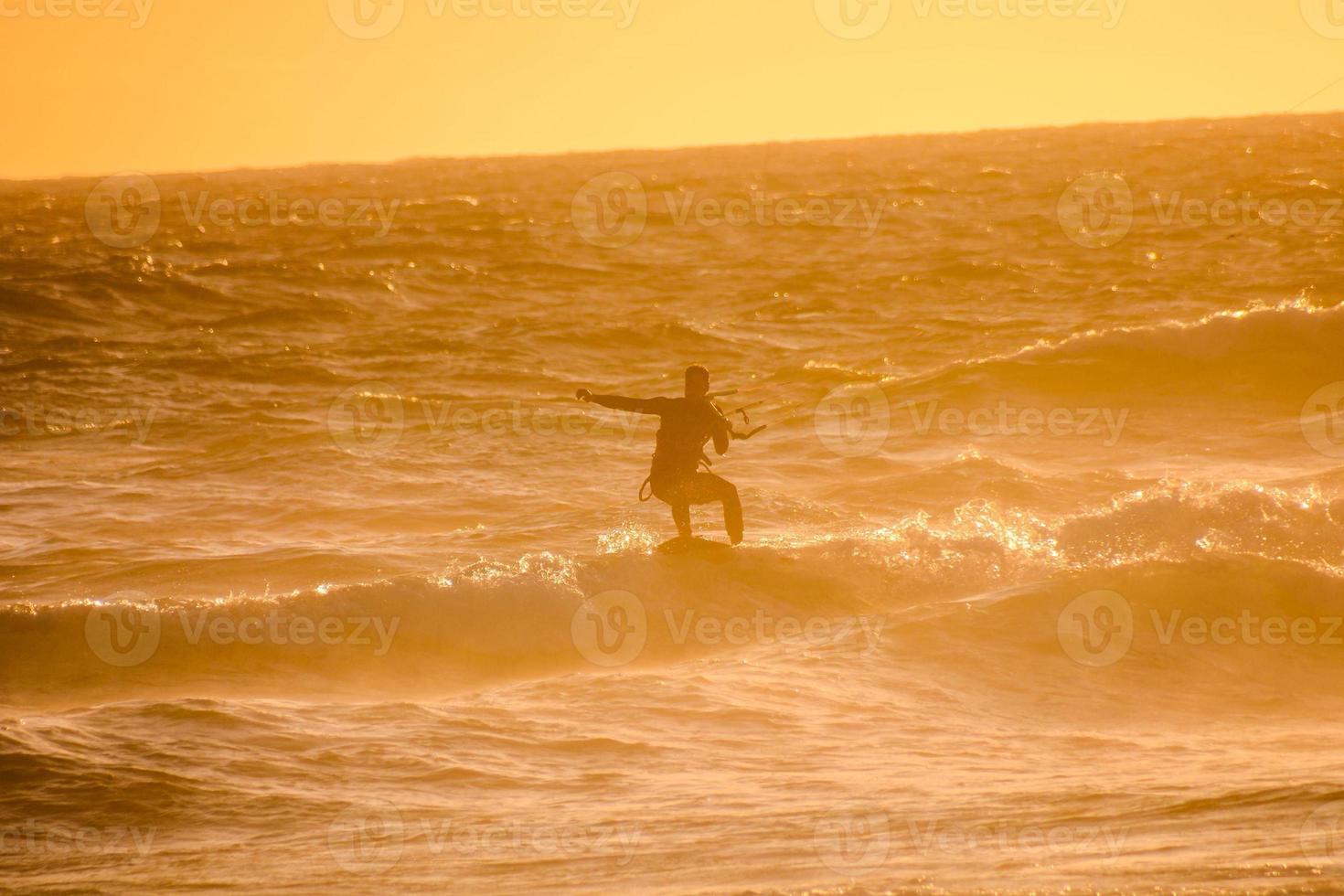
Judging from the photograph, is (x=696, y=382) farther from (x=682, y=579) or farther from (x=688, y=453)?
(x=682, y=579)

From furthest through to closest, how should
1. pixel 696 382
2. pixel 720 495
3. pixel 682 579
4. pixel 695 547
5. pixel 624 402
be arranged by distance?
pixel 695 547, pixel 682 579, pixel 720 495, pixel 696 382, pixel 624 402

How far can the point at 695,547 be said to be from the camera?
37.2 feet

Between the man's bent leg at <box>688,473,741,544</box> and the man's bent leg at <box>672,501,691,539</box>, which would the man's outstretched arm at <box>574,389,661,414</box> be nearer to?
the man's bent leg at <box>688,473,741,544</box>

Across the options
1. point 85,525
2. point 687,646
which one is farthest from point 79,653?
point 687,646

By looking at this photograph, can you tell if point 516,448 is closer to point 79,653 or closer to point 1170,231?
point 79,653

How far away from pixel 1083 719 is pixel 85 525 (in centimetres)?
927

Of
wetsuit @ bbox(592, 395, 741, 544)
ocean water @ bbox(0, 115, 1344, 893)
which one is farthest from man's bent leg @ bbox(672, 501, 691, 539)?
ocean water @ bbox(0, 115, 1344, 893)

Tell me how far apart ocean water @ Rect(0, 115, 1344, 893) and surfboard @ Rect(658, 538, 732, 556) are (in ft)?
0.44

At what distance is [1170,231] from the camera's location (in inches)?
1065

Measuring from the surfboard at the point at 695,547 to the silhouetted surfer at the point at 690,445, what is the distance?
41 centimetres

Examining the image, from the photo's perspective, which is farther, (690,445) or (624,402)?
(690,445)

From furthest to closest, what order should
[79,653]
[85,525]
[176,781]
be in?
[85,525]
[79,653]
[176,781]

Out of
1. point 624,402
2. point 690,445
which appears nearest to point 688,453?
point 690,445

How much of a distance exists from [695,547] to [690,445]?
3.33 ft
